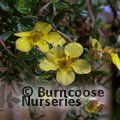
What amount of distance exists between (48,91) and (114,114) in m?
0.59

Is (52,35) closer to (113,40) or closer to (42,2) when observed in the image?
(42,2)

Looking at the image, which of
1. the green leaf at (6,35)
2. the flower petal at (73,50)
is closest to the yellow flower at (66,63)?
the flower petal at (73,50)

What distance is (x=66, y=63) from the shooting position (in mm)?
763

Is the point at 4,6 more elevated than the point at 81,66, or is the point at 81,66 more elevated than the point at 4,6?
the point at 4,6

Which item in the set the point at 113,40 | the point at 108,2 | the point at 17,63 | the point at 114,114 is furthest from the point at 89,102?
the point at 108,2

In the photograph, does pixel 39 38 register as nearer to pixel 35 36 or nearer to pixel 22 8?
pixel 35 36

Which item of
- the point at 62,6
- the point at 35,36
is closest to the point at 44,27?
the point at 35,36

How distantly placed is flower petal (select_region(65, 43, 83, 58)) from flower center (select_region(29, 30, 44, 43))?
0.20 feet

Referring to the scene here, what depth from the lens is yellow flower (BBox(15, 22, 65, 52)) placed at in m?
0.74

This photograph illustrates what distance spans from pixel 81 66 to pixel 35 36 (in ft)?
0.38

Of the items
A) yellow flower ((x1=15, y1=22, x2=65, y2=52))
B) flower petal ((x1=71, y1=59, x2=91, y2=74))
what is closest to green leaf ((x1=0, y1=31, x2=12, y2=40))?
yellow flower ((x1=15, y1=22, x2=65, y2=52))

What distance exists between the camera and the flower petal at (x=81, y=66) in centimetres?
76

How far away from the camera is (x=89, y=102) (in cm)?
88

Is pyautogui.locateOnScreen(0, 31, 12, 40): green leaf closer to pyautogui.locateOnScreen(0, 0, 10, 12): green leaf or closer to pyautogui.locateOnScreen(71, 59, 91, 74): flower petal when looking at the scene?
pyautogui.locateOnScreen(0, 0, 10, 12): green leaf
